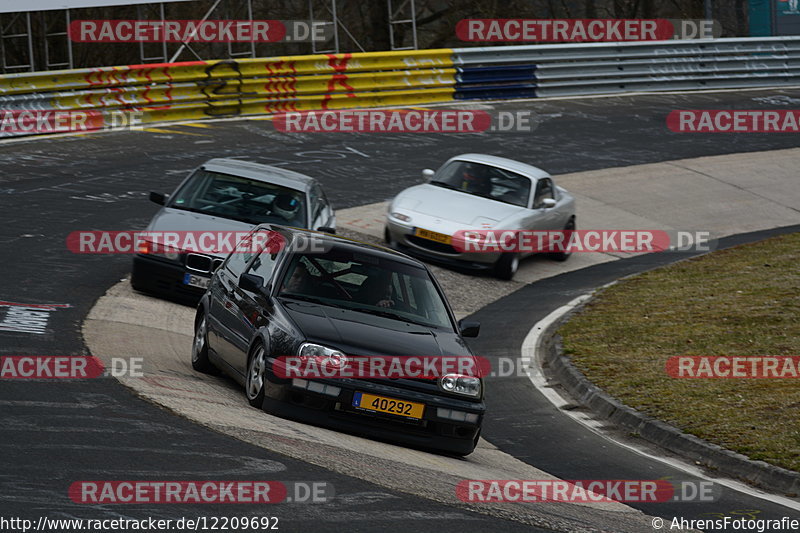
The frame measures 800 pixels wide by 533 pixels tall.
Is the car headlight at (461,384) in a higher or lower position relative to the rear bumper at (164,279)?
higher

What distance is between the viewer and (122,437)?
759cm

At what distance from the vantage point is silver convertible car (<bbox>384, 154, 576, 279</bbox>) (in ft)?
55.6

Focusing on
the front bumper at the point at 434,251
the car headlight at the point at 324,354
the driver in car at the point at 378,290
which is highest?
the driver in car at the point at 378,290

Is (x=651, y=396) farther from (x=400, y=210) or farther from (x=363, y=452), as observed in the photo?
(x=400, y=210)

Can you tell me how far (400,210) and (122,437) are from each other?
1007 cm

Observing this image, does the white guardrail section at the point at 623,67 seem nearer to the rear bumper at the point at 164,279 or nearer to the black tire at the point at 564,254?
the black tire at the point at 564,254

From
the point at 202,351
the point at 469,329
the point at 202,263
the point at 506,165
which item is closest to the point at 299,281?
the point at 202,351

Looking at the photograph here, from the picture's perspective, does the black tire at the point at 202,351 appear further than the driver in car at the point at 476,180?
No

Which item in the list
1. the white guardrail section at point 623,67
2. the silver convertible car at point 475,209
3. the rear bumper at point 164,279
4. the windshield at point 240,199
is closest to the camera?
the rear bumper at point 164,279

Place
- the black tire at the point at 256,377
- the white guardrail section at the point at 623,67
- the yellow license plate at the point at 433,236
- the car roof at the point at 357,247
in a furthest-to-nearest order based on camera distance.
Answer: the white guardrail section at the point at 623,67 < the yellow license plate at the point at 433,236 < the car roof at the point at 357,247 < the black tire at the point at 256,377

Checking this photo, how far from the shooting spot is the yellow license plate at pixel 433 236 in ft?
55.2

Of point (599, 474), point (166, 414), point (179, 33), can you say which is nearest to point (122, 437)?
point (166, 414)

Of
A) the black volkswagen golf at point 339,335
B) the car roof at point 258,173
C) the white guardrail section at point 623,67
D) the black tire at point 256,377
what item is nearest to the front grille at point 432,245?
the car roof at point 258,173

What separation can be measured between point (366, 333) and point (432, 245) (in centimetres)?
811
